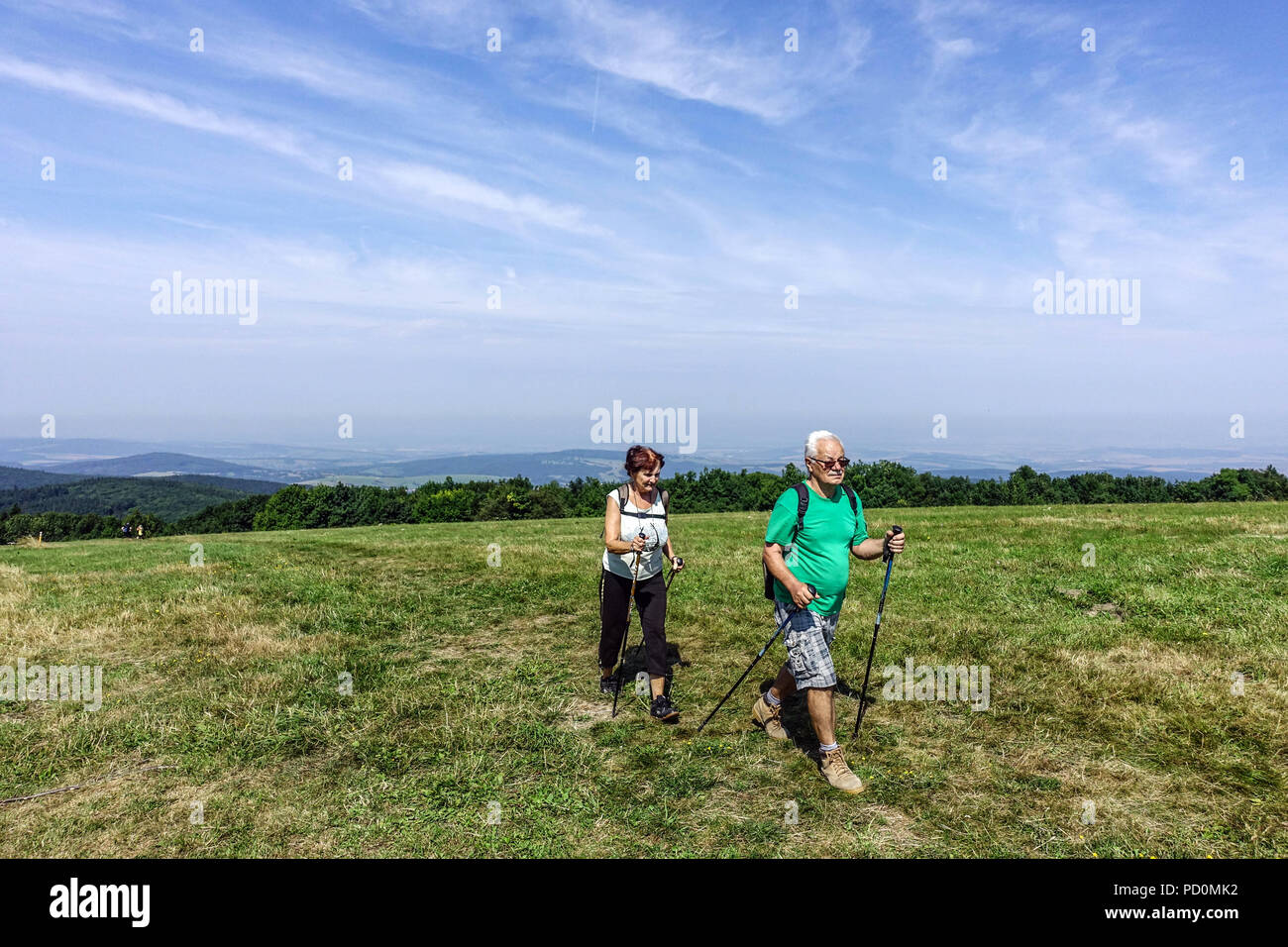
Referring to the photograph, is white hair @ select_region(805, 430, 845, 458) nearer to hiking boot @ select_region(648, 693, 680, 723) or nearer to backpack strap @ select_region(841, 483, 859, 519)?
Result: backpack strap @ select_region(841, 483, 859, 519)

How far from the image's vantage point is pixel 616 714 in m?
7.56

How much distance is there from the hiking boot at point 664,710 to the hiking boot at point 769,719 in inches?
35.3

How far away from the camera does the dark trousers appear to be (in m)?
7.44

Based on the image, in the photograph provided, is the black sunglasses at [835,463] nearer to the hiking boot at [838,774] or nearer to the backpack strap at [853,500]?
the backpack strap at [853,500]

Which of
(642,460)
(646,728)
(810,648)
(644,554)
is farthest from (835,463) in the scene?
(646,728)

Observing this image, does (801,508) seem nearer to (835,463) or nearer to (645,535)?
(835,463)

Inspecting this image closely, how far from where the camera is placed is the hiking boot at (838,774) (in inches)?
223

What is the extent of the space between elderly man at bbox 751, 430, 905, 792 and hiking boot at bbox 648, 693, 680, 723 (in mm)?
1738

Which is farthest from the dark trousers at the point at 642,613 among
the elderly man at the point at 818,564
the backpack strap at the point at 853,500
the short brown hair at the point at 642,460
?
the backpack strap at the point at 853,500

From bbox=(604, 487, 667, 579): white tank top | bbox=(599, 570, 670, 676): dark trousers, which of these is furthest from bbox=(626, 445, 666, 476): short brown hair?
bbox=(599, 570, 670, 676): dark trousers

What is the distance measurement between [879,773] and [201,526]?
106471mm
